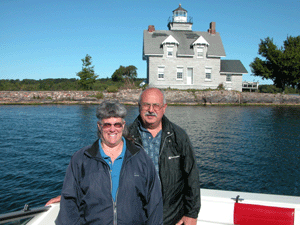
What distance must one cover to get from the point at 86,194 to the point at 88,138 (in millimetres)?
13257

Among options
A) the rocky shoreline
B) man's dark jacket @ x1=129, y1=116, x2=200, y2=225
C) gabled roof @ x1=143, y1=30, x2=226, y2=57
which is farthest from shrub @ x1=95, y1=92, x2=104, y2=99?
man's dark jacket @ x1=129, y1=116, x2=200, y2=225

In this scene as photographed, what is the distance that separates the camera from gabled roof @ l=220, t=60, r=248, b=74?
3888cm

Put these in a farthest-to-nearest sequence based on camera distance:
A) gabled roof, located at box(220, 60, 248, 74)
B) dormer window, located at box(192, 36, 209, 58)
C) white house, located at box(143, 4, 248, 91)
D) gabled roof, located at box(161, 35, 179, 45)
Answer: gabled roof, located at box(220, 60, 248, 74) < dormer window, located at box(192, 36, 209, 58) < white house, located at box(143, 4, 248, 91) < gabled roof, located at box(161, 35, 179, 45)

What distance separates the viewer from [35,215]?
2.95 m

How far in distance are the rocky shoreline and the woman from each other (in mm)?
34046

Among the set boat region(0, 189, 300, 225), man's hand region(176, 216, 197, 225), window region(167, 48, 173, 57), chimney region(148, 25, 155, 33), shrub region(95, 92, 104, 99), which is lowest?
boat region(0, 189, 300, 225)

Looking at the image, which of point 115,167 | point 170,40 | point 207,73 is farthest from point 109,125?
point 207,73

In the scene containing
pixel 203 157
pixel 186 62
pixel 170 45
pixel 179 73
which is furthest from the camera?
pixel 179 73

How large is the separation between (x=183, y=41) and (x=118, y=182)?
38.9 meters

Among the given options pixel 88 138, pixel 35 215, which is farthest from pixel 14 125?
pixel 35 215

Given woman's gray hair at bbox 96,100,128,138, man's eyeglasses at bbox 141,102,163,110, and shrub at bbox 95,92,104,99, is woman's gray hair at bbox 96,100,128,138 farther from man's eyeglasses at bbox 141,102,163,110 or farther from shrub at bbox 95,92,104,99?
shrub at bbox 95,92,104,99

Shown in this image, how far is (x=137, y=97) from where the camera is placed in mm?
37594

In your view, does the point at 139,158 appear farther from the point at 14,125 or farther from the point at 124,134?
the point at 14,125

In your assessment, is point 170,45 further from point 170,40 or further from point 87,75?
point 87,75
